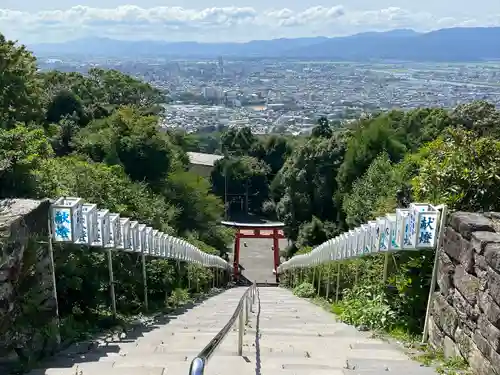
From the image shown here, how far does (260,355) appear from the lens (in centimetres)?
513

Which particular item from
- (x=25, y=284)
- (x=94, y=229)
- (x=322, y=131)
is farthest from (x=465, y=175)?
(x=322, y=131)

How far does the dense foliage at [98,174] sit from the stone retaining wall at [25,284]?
0.03 metres

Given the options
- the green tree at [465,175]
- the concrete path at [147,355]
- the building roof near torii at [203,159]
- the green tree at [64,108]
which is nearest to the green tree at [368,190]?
the green tree at [64,108]

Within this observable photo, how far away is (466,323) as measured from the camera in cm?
493

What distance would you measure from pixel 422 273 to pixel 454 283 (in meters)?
0.98

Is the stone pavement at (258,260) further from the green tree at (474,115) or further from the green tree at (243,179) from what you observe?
the green tree at (474,115)

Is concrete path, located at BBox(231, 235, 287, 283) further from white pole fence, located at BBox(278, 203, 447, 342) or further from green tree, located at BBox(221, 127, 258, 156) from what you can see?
white pole fence, located at BBox(278, 203, 447, 342)

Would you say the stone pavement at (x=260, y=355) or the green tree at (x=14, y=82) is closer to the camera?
the stone pavement at (x=260, y=355)

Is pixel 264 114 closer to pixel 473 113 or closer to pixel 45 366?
pixel 473 113

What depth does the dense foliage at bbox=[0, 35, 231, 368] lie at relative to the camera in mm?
7520

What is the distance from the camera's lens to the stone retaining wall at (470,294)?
440 centimetres

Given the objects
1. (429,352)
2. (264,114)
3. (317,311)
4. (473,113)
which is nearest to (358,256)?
(317,311)

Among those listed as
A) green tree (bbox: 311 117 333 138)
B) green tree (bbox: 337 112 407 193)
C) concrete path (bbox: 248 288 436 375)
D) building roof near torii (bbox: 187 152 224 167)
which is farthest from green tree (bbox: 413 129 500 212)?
building roof near torii (bbox: 187 152 224 167)

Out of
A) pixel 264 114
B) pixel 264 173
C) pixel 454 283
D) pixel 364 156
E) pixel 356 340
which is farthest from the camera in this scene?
pixel 264 114
